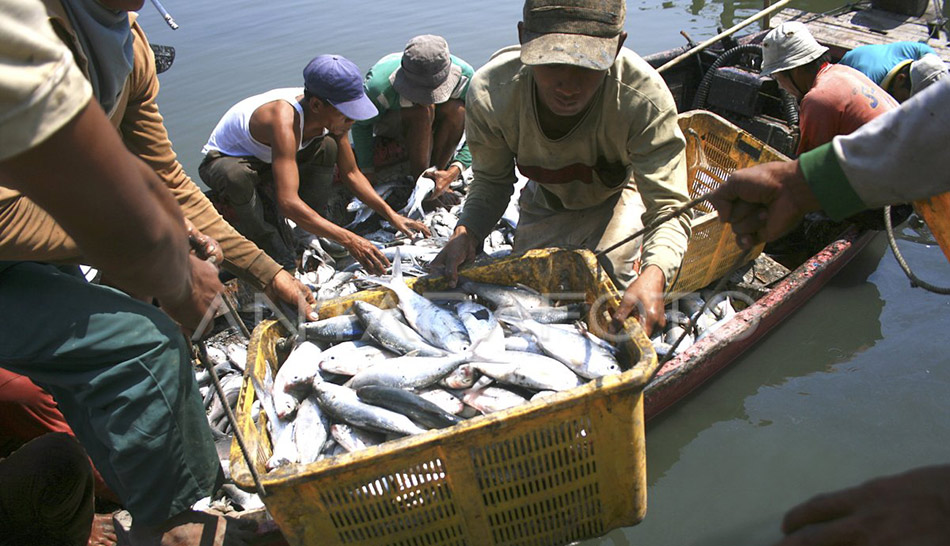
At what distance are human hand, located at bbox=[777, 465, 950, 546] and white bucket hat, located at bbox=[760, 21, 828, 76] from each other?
4.97m

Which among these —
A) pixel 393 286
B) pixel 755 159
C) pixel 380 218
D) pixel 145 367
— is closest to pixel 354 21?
pixel 380 218

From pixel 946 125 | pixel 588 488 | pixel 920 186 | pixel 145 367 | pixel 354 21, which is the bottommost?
pixel 354 21

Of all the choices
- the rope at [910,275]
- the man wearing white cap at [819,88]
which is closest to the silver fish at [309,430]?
the rope at [910,275]

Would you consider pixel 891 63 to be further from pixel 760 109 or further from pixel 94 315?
pixel 94 315

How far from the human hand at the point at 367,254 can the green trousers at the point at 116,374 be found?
2.01 meters

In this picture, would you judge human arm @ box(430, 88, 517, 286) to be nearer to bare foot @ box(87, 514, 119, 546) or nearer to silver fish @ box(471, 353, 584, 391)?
silver fish @ box(471, 353, 584, 391)

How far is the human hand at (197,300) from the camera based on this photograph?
6.71ft

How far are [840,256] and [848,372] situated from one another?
0.82 metres

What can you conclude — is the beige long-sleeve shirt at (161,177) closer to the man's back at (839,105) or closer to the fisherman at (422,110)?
→ the fisherman at (422,110)

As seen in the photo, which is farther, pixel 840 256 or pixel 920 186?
pixel 840 256

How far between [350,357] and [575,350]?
1055 millimetres

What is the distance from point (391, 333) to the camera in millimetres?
3029

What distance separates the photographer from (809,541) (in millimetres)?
695

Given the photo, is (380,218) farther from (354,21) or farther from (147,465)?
(354,21)
